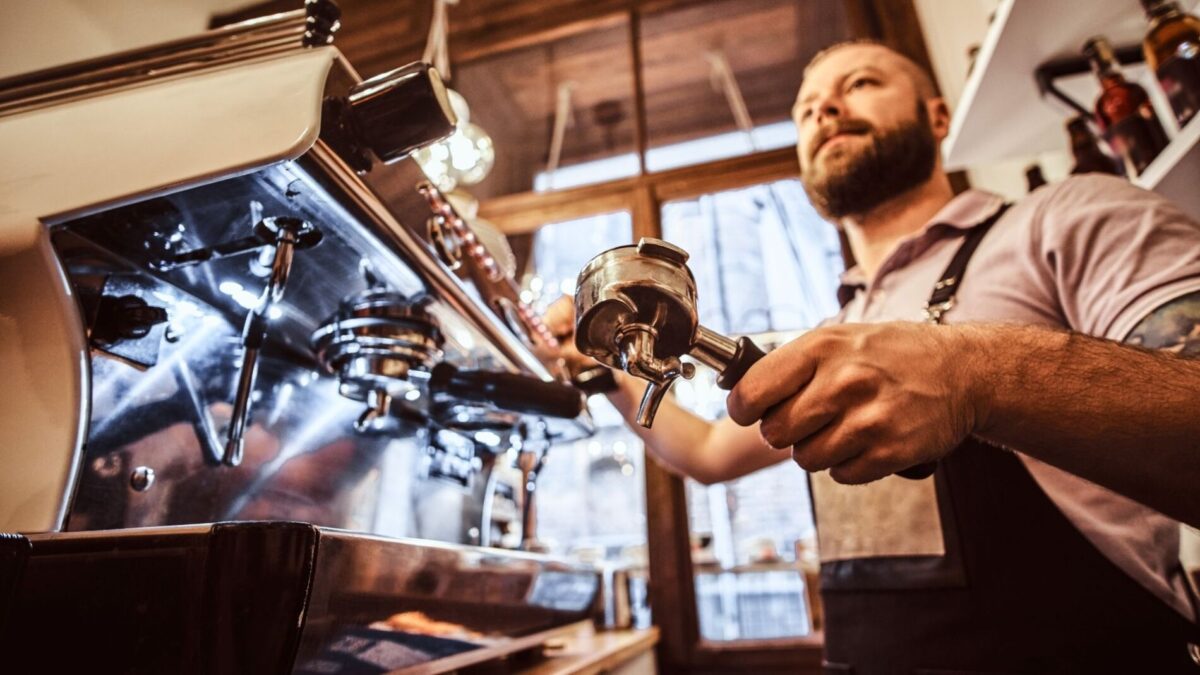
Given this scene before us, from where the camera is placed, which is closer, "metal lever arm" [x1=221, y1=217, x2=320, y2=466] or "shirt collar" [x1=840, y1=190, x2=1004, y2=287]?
"metal lever arm" [x1=221, y1=217, x2=320, y2=466]

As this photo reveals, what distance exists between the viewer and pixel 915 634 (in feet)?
3.00

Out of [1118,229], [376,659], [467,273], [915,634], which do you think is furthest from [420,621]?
[1118,229]

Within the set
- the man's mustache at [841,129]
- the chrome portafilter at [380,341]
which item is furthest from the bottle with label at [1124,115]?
the chrome portafilter at [380,341]

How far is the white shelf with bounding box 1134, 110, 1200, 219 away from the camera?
88cm

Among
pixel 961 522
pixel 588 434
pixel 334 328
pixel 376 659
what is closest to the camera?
pixel 376 659

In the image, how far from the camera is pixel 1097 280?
2.65ft

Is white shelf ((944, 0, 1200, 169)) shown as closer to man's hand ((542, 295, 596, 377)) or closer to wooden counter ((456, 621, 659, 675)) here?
man's hand ((542, 295, 596, 377))

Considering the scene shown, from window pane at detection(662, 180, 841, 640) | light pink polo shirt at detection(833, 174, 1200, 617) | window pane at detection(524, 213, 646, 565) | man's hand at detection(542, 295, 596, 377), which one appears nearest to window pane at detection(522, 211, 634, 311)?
window pane at detection(662, 180, 841, 640)

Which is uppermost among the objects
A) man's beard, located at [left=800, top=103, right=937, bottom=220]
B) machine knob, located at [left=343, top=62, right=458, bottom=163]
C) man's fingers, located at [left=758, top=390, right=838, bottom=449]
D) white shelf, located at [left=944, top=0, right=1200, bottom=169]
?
white shelf, located at [left=944, top=0, right=1200, bottom=169]

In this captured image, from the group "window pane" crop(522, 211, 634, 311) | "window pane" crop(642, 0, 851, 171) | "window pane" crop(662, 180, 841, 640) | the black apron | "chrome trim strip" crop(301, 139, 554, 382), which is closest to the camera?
"chrome trim strip" crop(301, 139, 554, 382)

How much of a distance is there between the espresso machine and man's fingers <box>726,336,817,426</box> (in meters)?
0.30

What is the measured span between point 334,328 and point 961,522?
888 millimetres

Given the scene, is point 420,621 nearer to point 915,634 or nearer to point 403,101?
point 403,101

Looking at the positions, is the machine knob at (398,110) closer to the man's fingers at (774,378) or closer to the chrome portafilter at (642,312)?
the chrome portafilter at (642,312)
